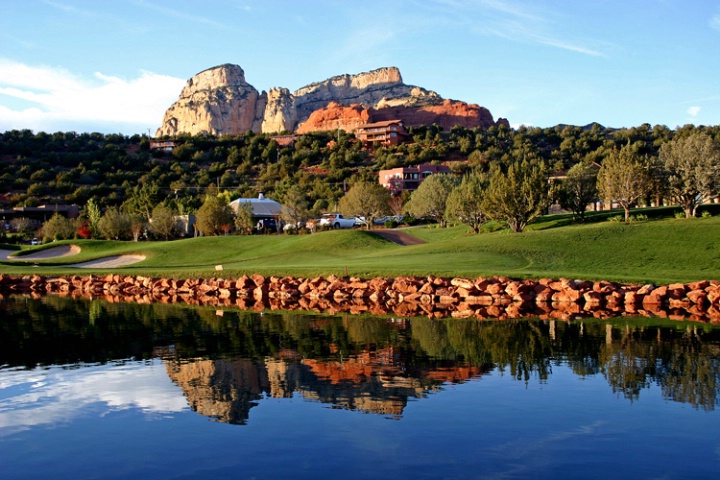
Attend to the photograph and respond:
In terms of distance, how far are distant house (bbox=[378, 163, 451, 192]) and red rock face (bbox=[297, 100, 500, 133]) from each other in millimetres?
68943

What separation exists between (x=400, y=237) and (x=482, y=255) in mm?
16837

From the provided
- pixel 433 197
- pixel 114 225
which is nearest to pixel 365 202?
pixel 433 197

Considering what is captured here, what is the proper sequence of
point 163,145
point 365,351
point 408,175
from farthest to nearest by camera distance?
point 163,145 < point 408,175 < point 365,351

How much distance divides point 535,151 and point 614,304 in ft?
301

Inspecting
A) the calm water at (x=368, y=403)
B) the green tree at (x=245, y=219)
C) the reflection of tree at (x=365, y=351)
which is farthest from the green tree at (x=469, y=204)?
the calm water at (x=368, y=403)

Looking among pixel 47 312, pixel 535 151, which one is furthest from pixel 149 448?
pixel 535 151

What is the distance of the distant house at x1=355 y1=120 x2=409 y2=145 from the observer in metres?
147

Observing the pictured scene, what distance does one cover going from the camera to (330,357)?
1733cm

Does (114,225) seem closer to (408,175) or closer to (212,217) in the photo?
(212,217)

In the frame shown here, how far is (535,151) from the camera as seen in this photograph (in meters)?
115

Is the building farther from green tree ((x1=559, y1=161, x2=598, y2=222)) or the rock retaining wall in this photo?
the rock retaining wall

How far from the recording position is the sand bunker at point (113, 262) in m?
50.3

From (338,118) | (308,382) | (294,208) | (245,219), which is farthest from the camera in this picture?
(338,118)

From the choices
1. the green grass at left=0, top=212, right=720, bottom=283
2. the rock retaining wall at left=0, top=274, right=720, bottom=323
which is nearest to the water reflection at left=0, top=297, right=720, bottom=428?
the rock retaining wall at left=0, top=274, right=720, bottom=323
